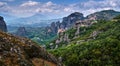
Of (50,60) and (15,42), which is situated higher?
(15,42)

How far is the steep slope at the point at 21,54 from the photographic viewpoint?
2180cm

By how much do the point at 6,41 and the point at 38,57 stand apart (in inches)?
158

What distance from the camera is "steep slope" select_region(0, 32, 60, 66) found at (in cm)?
2180

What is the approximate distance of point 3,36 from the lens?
24.3 meters

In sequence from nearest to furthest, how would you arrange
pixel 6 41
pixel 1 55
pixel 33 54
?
pixel 1 55 < pixel 6 41 < pixel 33 54

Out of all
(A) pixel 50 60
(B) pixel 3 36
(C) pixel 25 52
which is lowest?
(A) pixel 50 60

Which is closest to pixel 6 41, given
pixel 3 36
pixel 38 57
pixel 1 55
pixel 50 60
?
pixel 3 36

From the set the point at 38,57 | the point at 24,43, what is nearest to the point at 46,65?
the point at 38,57

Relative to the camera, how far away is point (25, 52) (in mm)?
24562

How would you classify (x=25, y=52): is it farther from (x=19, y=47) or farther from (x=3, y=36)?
(x=3, y=36)

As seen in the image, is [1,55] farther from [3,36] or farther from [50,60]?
[50,60]

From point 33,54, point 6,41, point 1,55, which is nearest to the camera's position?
point 1,55

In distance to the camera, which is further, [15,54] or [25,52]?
[25,52]

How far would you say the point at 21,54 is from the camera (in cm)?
2333
